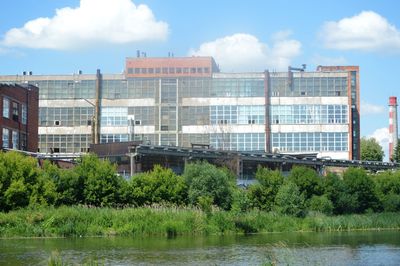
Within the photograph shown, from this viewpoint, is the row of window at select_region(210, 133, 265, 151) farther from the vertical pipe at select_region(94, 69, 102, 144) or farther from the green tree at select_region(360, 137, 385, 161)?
the green tree at select_region(360, 137, 385, 161)

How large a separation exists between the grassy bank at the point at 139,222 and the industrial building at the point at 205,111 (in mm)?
49957

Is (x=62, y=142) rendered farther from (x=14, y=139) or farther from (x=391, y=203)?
(x=391, y=203)

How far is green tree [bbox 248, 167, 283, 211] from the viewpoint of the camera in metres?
61.0

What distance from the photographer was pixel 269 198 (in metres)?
61.3

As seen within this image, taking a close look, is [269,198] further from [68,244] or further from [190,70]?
[190,70]

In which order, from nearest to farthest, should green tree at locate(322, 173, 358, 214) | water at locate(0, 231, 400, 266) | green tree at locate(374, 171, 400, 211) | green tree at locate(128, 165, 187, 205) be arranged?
water at locate(0, 231, 400, 266), green tree at locate(128, 165, 187, 205), green tree at locate(322, 173, 358, 214), green tree at locate(374, 171, 400, 211)

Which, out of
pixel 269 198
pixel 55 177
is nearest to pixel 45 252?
pixel 55 177

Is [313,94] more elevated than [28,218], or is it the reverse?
[313,94]

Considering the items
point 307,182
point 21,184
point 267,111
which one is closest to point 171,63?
point 267,111

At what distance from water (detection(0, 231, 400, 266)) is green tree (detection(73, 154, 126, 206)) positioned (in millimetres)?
8993

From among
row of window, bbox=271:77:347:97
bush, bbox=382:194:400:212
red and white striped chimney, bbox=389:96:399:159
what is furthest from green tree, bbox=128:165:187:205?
red and white striped chimney, bbox=389:96:399:159

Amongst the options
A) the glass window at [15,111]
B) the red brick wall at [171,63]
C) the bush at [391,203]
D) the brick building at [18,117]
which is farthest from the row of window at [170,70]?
the bush at [391,203]

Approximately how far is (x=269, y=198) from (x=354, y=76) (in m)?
101

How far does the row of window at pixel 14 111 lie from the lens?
71.9 metres
